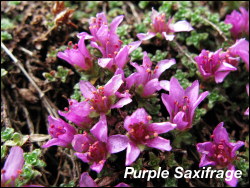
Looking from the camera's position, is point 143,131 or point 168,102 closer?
point 143,131

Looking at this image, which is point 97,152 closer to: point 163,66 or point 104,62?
point 104,62

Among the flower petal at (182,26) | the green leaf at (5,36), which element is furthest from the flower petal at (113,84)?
the green leaf at (5,36)

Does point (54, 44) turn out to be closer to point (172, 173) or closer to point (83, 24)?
point (83, 24)

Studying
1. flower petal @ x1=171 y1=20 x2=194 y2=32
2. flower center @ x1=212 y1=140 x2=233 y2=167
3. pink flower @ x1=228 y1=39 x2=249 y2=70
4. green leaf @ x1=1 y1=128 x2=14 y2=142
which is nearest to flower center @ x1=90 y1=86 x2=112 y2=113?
green leaf @ x1=1 y1=128 x2=14 y2=142

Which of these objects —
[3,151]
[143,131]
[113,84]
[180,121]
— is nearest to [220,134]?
[180,121]

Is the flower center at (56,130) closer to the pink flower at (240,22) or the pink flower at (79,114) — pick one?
the pink flower at (79,114)

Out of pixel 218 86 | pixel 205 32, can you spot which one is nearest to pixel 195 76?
pixel 218 86
